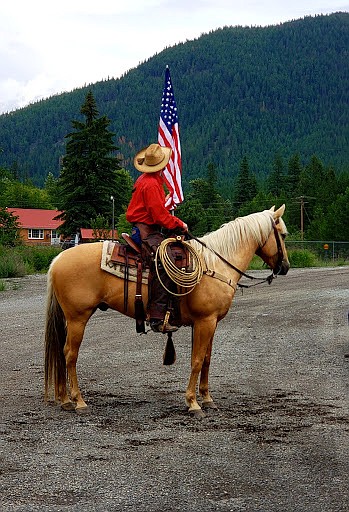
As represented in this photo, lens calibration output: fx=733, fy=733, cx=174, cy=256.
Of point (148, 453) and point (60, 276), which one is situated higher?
point (60, 276)

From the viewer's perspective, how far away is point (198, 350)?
7.45m

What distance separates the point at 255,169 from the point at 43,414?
191 metres

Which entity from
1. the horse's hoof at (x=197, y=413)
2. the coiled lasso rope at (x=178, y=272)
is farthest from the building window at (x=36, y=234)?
the horse's hoof at (x=197, y=413)

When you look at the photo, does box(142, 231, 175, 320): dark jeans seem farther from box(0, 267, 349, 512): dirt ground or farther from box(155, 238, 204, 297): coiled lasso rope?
box(0, 267, 349, 512): dirt ground

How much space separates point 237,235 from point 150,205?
1.10 metres

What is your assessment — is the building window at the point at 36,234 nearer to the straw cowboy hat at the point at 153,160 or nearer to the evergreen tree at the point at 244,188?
the evergreen tree at the point at 244,188

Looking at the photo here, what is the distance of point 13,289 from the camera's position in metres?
22.8

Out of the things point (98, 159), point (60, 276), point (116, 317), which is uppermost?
point (98, 159)

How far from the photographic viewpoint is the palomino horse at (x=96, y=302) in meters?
7.50

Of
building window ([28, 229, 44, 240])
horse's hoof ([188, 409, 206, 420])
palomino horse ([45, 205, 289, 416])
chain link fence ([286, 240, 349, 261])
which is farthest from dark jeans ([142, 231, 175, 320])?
building window ([28, 229, 44, 240])

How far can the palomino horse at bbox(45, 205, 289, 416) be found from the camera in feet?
24.6

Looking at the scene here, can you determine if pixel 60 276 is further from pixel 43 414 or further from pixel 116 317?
pixel 116 317

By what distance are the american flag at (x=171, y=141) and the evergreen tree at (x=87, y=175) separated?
37086mm

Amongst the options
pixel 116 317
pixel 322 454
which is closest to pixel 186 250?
pixel 322 454
